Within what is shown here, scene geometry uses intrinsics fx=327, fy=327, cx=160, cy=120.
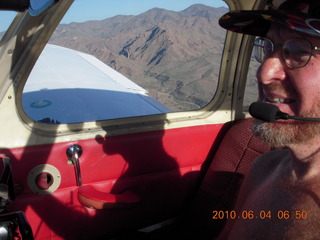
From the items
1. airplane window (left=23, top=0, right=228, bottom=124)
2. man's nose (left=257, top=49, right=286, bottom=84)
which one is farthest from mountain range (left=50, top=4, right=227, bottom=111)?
man's nose (left=257, top=49, right=286, bottom=84)

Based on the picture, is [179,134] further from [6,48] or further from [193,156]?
[6,48]

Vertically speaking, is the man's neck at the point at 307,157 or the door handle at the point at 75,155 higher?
the man's neck at the point at 307,157

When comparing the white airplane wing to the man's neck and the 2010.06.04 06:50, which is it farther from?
the man's neck

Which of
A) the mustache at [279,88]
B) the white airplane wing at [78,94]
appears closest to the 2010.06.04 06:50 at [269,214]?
the mustache at [279,88]

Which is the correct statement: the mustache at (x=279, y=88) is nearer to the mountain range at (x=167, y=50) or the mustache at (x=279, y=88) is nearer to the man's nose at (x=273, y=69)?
the man's nose at (x=273, y=69)

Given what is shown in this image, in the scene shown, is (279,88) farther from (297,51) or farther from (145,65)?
(145,65)

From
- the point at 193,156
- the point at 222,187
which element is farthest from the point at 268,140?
the point at 193,156
